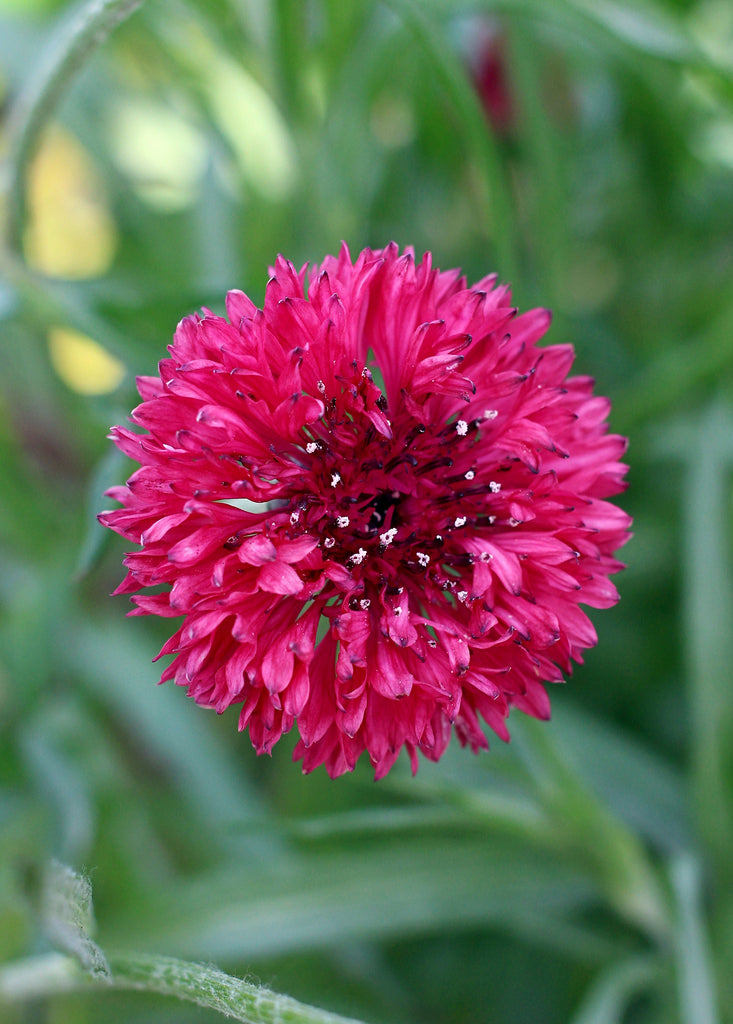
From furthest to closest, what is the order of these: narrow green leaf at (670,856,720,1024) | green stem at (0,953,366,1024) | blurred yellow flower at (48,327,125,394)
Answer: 1. blurred yellow flower at (48,327,125,394)
2. narrow green leaf at (670,856,720,1024)
3. green stem at (0,953,366,1024)

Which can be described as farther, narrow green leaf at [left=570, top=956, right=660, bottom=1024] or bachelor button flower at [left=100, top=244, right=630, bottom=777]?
narrow green leaf at [left=570, top=956, right=660, bottom=1024]

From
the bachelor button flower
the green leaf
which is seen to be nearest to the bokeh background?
the green leaf

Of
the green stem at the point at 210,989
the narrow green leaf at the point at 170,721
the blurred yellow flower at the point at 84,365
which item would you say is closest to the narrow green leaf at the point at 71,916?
the green stem at the point at 210,989

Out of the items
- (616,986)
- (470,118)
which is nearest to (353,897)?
(616,986)

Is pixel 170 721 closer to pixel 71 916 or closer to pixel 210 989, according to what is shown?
pixel 71 916

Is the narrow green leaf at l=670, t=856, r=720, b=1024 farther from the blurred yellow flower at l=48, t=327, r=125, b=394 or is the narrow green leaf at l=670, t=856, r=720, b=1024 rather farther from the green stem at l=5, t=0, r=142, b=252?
the blurred yellow flower at l=48, t=327, r=125, b=394

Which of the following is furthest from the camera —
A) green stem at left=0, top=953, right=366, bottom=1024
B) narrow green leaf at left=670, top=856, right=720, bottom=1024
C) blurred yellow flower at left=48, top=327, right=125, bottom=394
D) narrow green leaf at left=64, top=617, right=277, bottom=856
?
blurred yellow flower at left=48, top=327, right=125, bottom=394

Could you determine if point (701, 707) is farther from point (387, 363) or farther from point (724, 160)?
point (724, 160)
